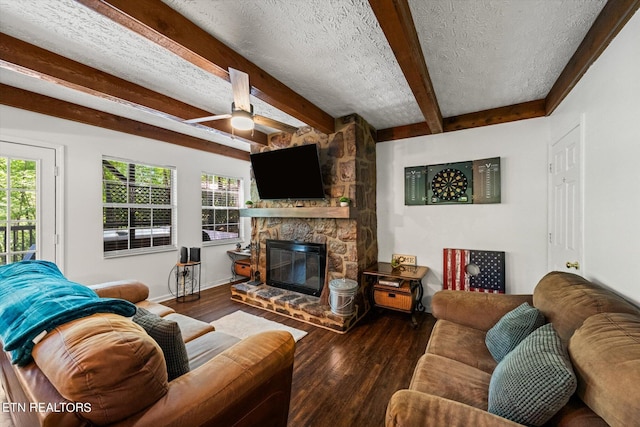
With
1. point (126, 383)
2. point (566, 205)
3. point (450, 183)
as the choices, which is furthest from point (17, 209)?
point (566, 205)

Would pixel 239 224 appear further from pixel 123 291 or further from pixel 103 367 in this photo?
pixel 103 367

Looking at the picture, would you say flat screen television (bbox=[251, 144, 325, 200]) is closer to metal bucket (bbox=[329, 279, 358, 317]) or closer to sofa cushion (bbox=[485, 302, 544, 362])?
metal bucket (bbox=[329, 279, 358, 317])

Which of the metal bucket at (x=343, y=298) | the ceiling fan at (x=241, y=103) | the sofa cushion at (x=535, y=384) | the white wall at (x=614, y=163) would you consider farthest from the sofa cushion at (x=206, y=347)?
the white wall at (x=614, y=163)

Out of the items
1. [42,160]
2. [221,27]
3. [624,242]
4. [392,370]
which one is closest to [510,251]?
[624,242]

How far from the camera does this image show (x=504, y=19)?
158 centimetres

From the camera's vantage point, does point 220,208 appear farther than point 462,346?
Yes

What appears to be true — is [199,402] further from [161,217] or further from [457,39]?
[161,217]

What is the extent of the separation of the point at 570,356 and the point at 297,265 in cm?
298

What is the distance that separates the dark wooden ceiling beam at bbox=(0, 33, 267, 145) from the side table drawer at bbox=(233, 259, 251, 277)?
270cm

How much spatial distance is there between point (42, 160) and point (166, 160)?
4.44ft

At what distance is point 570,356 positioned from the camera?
109 cm

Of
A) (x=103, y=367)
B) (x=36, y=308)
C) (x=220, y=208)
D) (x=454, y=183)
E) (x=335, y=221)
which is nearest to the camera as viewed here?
(x=103, y=367)

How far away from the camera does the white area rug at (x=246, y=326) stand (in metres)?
2.85

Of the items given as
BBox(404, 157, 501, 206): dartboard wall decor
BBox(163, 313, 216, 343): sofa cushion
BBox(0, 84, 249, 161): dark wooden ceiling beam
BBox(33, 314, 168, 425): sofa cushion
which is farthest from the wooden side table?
BBox(0, 84, 249, 161): dark wooden ceiling beam
